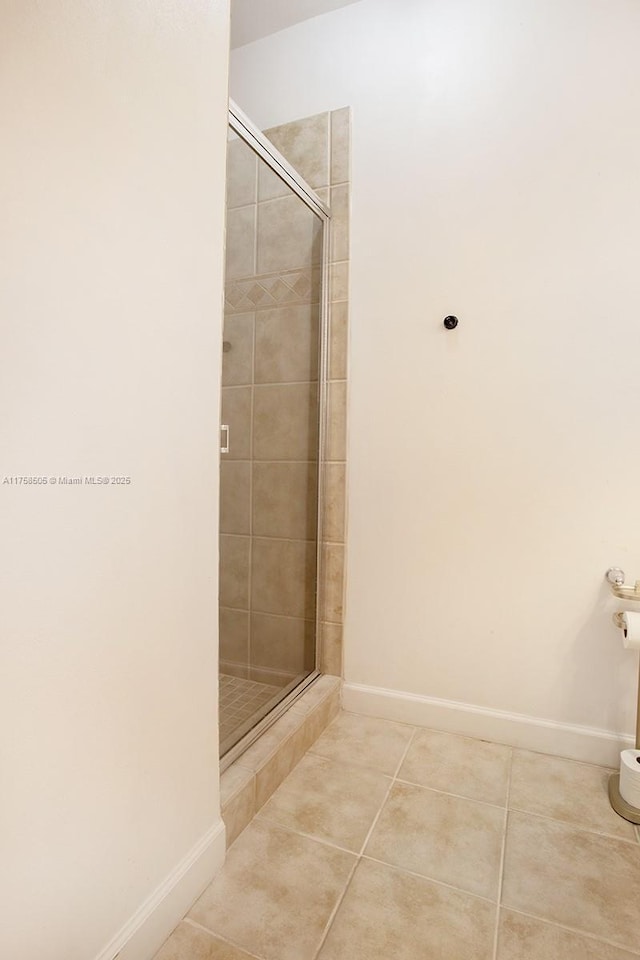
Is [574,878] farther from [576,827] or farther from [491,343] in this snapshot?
[491,343]

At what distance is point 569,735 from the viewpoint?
1.55 meters

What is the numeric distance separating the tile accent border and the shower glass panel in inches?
2.3

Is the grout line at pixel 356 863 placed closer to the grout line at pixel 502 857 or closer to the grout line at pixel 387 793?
the grout line at pixel 387 793

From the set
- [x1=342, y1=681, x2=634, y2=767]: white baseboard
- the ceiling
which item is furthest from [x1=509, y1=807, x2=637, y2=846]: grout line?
the ceiling

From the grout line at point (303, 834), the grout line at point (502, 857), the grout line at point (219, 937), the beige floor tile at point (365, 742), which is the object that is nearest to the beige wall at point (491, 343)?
the beige floor tile at point (365, 742)

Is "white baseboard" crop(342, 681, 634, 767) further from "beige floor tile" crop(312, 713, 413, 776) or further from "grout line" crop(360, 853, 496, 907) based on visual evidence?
"grout line" crop(360, 853, 496, 907)

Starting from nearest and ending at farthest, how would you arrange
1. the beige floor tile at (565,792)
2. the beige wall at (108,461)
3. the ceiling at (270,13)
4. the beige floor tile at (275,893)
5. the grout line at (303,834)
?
1. the beige wall at (108,461)
2. the beige floor tile at (275,893)
3. the grout line at (303,834)
4. the beige floor tile at (565,792)
5. the ceiling at (270,13)

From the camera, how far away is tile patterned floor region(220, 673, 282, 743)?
138cm

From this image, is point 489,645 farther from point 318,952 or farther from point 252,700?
point 318,952

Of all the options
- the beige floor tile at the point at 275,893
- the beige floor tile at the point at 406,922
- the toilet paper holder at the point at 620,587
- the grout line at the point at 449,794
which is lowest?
the grout line at the point at 449,794

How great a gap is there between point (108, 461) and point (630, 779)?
4.68ft

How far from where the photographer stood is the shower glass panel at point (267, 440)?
1.43m

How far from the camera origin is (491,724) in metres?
1.65

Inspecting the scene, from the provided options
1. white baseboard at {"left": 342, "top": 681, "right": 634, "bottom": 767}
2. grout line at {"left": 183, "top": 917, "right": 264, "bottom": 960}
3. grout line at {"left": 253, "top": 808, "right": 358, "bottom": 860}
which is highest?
white baseboard at {"left": 342, "top": 681, "right": 634, "bottom": 767}
